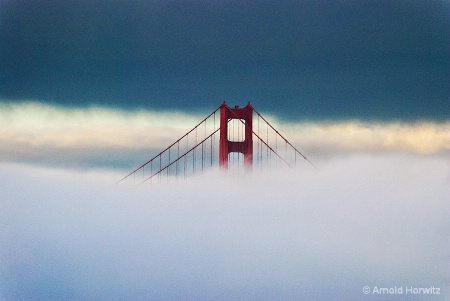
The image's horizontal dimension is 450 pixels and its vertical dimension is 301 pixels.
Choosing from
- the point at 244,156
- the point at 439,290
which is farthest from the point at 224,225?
the point at 439,290

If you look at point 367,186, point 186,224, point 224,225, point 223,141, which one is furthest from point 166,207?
point 367,186

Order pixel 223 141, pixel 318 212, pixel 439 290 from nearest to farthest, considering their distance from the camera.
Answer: pixel 439 290 → pixel 318 212 → pixel 223 141

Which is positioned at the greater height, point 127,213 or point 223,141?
point 223,141

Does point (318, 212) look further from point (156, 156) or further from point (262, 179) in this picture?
point (156, 156)

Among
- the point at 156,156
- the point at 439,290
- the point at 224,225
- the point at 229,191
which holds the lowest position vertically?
the point at 439,290

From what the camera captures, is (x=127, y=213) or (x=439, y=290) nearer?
(x=439, y=290)

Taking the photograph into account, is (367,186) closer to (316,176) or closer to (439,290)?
(316,176)

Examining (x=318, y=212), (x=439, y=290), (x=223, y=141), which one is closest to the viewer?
(x=439, y=290)
